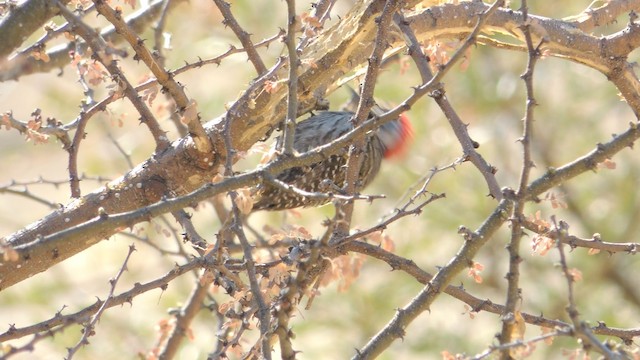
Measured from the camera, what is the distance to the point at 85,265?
31.0 feet

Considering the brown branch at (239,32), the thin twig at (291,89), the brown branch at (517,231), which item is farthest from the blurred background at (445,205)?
the brown branch at (517,231)

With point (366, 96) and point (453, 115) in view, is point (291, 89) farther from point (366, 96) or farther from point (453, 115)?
point (453, 115)

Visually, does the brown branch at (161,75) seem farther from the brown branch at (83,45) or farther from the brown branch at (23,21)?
the brown branch at (83,45)

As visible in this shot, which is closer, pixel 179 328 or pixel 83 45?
pixel 83 45

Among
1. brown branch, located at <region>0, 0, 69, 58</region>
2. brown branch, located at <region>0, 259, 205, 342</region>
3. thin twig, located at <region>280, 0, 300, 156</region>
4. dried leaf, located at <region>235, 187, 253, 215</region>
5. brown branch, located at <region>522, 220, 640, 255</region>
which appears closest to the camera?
brown branch, located at <region>0, 0, 69, 58</region>

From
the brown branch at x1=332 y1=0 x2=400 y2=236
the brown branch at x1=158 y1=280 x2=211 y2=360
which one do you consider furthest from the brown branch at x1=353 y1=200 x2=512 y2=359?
the brown branch at x1=158 y1=280 x2=211 y2=360

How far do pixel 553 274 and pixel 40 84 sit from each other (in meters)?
4.99

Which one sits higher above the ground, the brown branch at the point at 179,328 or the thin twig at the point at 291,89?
the brown branch at the point at 179,328

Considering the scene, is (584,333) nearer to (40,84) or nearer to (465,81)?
(465,81)

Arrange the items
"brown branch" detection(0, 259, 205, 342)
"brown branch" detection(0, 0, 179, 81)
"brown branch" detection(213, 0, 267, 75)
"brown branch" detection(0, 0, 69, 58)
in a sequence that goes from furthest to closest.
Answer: "brown branch" detection(0, 0, 179, 81)
"brown branch" detection(213, 0, 267, 75)
"brown branch" detection(0, 259, 205, 342)
"brown branch" detection(0, 0, 69, 58)

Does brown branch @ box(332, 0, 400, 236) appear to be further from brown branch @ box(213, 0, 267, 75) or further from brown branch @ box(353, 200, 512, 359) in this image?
brown branch @ box(213, 0, 267, 75)

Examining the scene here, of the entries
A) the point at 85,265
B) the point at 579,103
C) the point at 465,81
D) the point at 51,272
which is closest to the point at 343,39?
the point at 465,81

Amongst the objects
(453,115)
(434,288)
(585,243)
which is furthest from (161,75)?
(585,243)

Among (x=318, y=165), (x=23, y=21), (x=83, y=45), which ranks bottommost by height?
(x=23, y=21)
